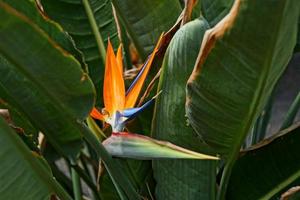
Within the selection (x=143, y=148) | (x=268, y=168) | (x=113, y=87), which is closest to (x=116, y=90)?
(x=113, y=87)

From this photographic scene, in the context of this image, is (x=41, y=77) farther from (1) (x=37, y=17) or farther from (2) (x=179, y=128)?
(2) (x=179, y=128)

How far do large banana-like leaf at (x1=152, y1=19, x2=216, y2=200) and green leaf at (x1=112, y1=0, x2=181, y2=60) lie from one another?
17 centimetres

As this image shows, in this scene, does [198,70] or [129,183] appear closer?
[198,70]

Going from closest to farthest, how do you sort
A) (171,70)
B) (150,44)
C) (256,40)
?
(256,40)
(171,70)
(150,44)

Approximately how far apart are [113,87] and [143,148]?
131 millimetres

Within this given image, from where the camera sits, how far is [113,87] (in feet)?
2.55

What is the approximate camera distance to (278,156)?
0.84m

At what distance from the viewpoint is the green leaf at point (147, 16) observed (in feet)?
3.05

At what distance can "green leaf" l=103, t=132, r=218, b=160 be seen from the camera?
2.13ft

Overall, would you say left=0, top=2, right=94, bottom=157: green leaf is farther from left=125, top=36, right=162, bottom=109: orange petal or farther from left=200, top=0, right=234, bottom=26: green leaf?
left=200, top=0, right=234, bottom=26: green leaf

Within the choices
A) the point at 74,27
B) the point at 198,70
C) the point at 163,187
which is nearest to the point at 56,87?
the point at 198,70

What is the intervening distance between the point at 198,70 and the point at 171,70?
10 cm

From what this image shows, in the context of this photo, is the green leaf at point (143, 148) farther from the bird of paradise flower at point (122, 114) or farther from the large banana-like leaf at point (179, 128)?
the large banana-like leaf at point (179, 128)

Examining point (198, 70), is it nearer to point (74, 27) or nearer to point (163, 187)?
point (163, 187)
